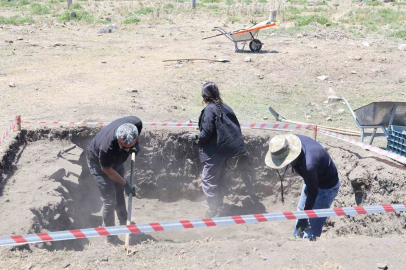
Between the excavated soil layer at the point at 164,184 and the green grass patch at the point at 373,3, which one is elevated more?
the green grass patch at the point at 373,3

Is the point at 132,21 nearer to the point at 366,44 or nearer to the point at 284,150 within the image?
the point at 366,44

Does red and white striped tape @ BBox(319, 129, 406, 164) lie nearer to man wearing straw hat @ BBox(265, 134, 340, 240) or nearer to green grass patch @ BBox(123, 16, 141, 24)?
man wearing straw hat @ BBox(265, 134, 340, 240)

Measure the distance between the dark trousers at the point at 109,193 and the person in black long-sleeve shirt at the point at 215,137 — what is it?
121cm

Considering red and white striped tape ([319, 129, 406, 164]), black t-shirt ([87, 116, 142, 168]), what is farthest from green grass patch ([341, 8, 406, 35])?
black t-shirt ([87, 116, 142, 168])

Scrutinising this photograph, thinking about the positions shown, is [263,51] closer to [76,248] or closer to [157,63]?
[157,63]

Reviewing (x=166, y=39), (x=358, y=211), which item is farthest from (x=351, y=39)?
(x=358, y=211)

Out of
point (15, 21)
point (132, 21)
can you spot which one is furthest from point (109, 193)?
point (15, 21)

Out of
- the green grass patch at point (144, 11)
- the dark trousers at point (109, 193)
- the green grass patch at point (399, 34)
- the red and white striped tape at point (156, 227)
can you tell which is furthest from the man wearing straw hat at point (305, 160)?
the green grass patch at point (144, 11)

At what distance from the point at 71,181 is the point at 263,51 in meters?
9.08

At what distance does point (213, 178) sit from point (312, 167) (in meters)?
2.04

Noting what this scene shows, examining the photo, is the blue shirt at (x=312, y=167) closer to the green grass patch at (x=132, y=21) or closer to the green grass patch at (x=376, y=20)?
the green grass patch at (x=376, y=20)

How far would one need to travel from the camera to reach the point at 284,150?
3.84m

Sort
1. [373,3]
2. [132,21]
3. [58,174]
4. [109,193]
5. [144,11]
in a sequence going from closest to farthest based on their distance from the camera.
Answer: [109,193] → [58,174] → [132,21] → [144,11] → [373,3]

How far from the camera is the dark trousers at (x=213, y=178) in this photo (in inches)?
217
